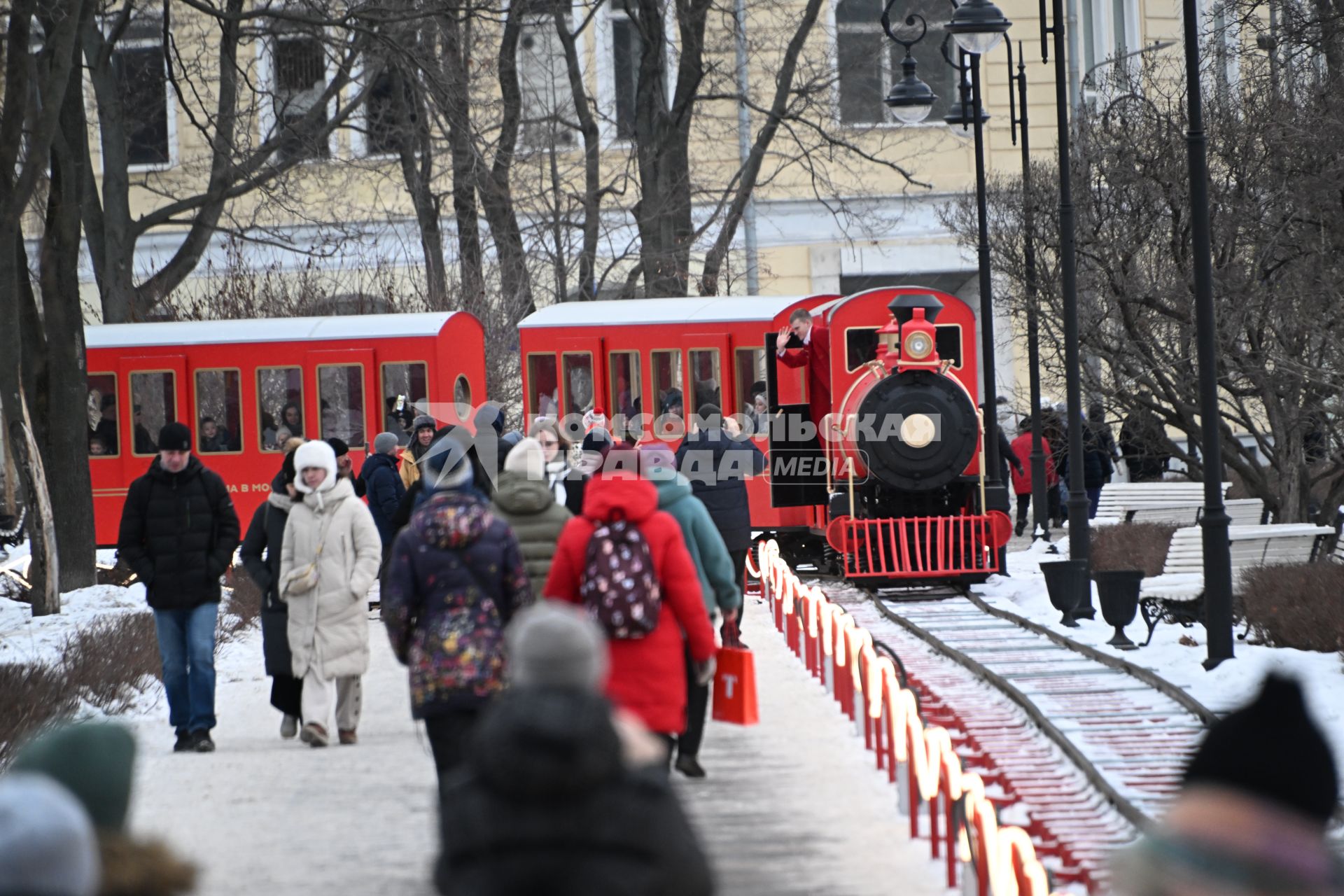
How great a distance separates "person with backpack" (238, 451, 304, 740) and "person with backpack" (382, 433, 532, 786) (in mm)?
3368

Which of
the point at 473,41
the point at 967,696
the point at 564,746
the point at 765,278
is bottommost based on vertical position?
the point at 967,696

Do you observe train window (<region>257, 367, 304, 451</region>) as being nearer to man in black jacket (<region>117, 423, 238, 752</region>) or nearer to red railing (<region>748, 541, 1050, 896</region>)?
red railing (<region>748, 541, 1050, 896</region>)

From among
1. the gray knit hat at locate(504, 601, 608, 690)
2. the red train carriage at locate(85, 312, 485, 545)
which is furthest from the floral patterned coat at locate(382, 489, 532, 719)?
the red train carriage at locate(85, 312, 485, 545)

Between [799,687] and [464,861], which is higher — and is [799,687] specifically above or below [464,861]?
below

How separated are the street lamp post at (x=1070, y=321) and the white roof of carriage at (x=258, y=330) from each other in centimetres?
1024

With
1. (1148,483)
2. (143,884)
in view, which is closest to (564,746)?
(143,884)

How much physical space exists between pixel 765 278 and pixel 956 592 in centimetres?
1560

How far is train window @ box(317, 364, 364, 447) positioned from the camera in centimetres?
2447

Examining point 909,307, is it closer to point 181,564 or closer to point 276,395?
point 181,564

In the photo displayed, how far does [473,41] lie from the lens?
29.7 meters

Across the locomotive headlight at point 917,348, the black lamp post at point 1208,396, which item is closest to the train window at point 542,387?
the locomotive headlight at point 917,348

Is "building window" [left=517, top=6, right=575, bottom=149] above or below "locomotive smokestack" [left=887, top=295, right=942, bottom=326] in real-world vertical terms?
above

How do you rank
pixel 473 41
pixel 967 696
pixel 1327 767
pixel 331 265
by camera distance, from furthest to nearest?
pixel 331 265
pixel 473 41
pixel 967 696
pixel 1327 767

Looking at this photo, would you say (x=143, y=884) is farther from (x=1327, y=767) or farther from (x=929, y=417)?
(x=929, y=417)
